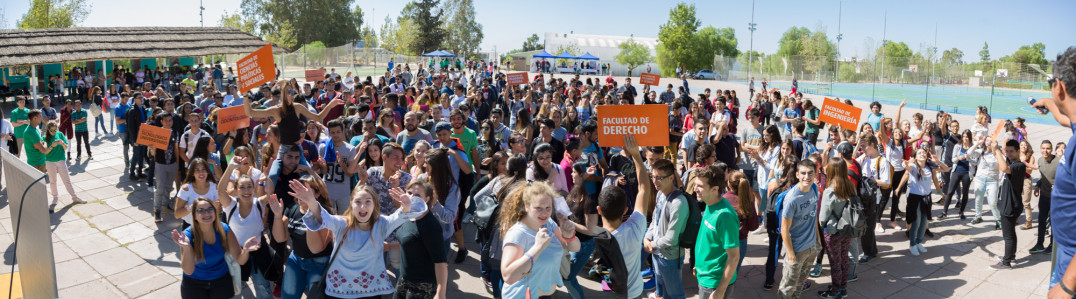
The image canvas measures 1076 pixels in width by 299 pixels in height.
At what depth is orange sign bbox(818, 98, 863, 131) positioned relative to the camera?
8.73 metres

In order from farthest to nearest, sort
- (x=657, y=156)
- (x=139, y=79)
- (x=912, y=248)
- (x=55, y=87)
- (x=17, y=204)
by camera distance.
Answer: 1. (x=139, y=79)
2. (x=55, y=87)
3. (x=912, y=248)
4. (x=657, y=156)
5. (x=17, y=204)

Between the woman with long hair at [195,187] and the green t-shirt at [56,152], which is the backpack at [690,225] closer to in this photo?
the woman with long hair at [195,187]

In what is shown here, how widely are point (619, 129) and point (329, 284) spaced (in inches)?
127

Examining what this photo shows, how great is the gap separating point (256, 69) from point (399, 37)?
57.6 m

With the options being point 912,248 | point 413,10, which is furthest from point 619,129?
point 413,10

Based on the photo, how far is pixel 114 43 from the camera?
23047 mm

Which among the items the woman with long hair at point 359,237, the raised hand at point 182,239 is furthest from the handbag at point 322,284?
the raised hand at point 182,239

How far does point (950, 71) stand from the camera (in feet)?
117

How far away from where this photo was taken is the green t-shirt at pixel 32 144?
27.5 feet

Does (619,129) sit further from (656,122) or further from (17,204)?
(17,204)

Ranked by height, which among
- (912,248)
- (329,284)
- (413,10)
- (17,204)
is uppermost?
(413,10)

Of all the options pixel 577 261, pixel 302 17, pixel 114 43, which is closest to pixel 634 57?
pixel 302 17

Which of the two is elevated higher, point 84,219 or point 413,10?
point 413,10

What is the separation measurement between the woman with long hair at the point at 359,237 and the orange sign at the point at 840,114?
7.07 meters
